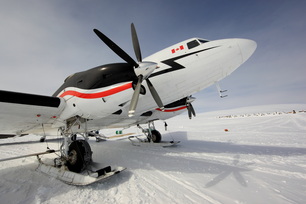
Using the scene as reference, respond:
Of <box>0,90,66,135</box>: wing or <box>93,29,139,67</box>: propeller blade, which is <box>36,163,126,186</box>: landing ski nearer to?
<box>0,90,66,135</box>: wing

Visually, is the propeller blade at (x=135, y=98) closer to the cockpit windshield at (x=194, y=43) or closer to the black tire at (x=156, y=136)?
the cockpit windshield at (x=194, y=43)

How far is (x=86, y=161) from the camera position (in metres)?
5.91

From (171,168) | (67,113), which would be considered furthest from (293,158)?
(67,113)

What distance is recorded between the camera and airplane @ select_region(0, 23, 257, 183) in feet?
15.7

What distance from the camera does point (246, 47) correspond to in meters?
5.34

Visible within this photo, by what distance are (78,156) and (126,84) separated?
11.7ft

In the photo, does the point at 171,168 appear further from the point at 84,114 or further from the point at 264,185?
the point at 84,114

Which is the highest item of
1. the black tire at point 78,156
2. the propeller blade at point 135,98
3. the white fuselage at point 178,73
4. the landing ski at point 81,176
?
the white fuselage at point 178,73

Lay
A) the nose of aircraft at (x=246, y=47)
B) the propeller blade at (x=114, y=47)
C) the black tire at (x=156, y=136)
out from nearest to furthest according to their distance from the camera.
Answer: the propeller blade at (x=114, y=47)
the nose of aircraft at (x=246, y=47)
the black tire at (x=156, y=136)

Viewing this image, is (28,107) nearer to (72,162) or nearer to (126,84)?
(72,162)

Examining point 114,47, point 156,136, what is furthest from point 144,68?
point 156,136

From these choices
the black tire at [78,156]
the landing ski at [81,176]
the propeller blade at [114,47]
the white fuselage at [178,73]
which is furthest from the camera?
the black tire at [78,156]

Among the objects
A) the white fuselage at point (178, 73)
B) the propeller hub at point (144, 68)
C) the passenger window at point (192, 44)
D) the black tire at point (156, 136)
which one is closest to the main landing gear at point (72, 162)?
the white fuselage at point (178, 73)

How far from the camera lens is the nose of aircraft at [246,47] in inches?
210
